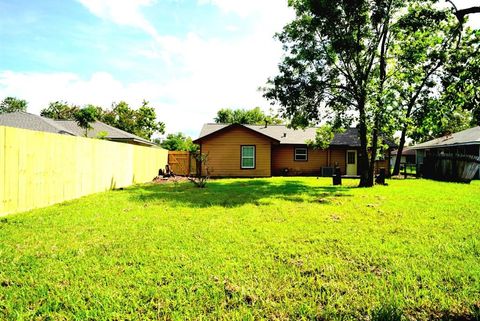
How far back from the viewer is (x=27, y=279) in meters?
3.39

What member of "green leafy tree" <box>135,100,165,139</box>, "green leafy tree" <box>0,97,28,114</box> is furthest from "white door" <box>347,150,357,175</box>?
"green leafy tree" <box>0,97,28,114</box>

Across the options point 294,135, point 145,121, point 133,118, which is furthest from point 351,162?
point 133,118

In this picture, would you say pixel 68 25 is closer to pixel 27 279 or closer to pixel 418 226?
pixel 27 279

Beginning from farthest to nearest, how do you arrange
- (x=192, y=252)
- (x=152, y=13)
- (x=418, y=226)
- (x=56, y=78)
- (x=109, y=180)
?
(x=56, y=78)
(x=109, y=180)
(x=152, y=13)
(x=418, y=226)
(x=192, y=252)

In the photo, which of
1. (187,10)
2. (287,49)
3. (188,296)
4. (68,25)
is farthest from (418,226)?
(287,49)

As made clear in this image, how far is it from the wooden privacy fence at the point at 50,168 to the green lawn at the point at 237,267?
836 mm

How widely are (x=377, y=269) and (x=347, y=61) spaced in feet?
47.7

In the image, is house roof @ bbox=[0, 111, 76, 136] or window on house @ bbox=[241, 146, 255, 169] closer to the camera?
house roof @ bbox=[0, 111, 76, 136]

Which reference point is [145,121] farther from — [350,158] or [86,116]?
[350,158]

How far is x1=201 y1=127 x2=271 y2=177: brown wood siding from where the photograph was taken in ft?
69.7

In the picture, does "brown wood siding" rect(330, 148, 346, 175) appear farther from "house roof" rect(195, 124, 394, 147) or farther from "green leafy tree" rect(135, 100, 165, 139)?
"green leafy tree" rect(135, 100, 165, 139)

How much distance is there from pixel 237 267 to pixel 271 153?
2017 cm

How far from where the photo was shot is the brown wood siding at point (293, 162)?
2380 centimetres

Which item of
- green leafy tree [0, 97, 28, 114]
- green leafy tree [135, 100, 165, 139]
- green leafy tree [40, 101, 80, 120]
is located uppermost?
green leafy tree [0, 97, 28, 114]
